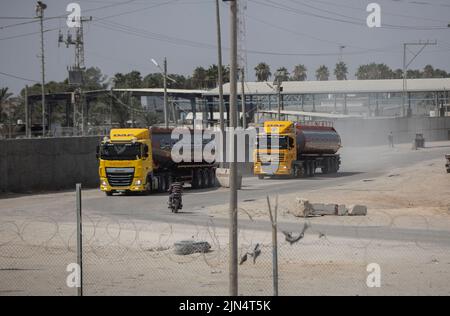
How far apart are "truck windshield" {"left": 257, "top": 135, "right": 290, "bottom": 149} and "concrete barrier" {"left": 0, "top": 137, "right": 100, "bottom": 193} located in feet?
36.6

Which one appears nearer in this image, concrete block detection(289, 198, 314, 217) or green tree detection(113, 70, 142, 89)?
concrete block detection(289, 198, 314, 217)

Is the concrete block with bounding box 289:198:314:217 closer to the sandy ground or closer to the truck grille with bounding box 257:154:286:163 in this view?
the sandy ground

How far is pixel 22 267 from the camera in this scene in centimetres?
2150

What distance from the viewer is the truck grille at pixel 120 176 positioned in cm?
4306

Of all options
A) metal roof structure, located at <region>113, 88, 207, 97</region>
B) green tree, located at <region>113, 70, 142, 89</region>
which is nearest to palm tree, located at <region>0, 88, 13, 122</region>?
metal roof structure, located at <region>113, 88, 207, 97</region>

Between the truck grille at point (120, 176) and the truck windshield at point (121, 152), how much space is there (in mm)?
680

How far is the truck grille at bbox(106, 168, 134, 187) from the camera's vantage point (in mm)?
43062

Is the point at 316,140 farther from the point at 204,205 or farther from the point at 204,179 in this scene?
the point at 204,205

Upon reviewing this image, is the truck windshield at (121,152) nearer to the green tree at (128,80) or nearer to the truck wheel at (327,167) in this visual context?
the truck wheel at (327,167)

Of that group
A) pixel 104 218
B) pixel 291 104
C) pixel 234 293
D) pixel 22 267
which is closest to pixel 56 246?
pixel 22 267

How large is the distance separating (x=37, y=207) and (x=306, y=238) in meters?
16.0

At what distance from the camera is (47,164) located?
48.2m

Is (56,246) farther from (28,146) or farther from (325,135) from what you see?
(325,135)

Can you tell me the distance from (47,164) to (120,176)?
22.9 ft
